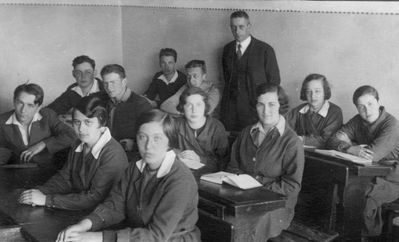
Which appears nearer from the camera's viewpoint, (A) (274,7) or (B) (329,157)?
(B) (329,157)

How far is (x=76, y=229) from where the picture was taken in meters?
2.02

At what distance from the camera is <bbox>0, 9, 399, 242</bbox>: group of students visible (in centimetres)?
207

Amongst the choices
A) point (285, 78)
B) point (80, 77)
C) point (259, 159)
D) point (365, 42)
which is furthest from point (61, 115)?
point (365, 42)

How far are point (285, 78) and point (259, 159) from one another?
2.11m

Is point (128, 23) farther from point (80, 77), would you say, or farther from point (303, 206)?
point (303, 206)

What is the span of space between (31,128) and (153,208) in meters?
2.17

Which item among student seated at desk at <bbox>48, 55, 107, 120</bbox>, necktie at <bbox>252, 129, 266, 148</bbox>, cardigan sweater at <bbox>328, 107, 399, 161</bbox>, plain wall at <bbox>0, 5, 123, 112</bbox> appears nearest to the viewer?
necktie at <bbox>252, 129, 266, 148</bbox>

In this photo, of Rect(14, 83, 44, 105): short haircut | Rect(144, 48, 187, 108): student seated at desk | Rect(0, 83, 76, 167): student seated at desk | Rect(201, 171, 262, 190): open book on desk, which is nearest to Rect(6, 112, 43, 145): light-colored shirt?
Rect(0, 83, 76, 167): student seated at desk

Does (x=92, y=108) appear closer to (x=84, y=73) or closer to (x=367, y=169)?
(x=367, y=169)

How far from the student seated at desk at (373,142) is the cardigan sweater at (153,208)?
5.00ft

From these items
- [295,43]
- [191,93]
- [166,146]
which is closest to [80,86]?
[191,93]

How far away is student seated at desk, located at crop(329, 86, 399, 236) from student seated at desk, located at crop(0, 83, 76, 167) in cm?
209

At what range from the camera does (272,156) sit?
2.92 meters

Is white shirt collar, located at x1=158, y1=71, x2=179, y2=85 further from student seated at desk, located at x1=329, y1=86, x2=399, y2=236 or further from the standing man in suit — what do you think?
student seated at desk, located at x1=329, y1=86, x2=399, y2=236
